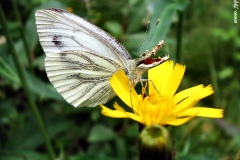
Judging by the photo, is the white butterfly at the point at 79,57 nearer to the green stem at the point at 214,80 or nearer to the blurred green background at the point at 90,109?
the blurred green background at the point at 90,109

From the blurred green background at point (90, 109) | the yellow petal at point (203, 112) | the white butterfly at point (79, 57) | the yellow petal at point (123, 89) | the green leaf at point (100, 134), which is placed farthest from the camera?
the green leaf at point (100, 134)

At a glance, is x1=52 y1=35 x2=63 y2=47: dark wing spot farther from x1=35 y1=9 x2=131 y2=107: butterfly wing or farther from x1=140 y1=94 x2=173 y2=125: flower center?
x1=140 y1=94 x2=173 y2=125: flower center

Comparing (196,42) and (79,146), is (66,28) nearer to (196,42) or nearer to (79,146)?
(79,146)

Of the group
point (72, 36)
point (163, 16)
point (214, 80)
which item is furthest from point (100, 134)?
point (214, 80)

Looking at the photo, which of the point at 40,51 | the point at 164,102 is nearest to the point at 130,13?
the point at 40,51

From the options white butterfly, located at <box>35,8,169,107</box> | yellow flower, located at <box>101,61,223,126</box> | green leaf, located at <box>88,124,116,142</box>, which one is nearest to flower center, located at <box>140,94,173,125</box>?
yellow flower, located at <box>101,61,223,126</box>

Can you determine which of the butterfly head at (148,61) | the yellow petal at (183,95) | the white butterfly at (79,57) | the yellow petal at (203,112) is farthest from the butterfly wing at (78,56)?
the yellow petal at (203,112)

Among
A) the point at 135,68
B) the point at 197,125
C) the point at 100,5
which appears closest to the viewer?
the point at 135,68
